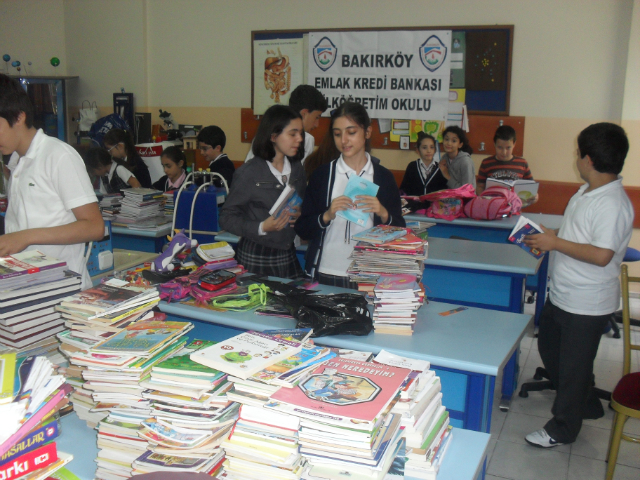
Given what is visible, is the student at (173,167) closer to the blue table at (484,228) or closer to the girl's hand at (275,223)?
the blue table at (484,228)

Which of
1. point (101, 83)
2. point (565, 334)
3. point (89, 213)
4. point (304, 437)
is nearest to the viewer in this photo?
point (304, 437)

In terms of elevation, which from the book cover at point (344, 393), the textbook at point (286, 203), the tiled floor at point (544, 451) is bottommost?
the tiled floor at point (544, 451)

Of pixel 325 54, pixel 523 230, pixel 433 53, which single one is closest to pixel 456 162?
pixel 433 53

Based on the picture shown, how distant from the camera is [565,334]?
8.54 feet

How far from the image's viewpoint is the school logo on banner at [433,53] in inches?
234

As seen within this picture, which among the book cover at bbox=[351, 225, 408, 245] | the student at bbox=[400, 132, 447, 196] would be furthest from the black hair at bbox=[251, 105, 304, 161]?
A: the student at bbox=[400, 132, 447, 196]

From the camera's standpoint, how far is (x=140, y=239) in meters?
4.52

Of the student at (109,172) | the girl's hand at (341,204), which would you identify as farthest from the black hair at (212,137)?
the girl's hand at (341,204)

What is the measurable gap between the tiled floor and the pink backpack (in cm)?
144

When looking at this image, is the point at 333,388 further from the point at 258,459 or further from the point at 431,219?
the point at 431,219

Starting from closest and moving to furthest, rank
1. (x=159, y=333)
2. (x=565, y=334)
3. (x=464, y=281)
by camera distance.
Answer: (x=159, y=333) → (x=565, y=334) → (x=464, y=281)

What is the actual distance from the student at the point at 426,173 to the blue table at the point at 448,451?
3.85 meters

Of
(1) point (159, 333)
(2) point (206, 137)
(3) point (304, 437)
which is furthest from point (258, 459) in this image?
(2) point (206, 137)

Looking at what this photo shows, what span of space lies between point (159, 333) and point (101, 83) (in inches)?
278
